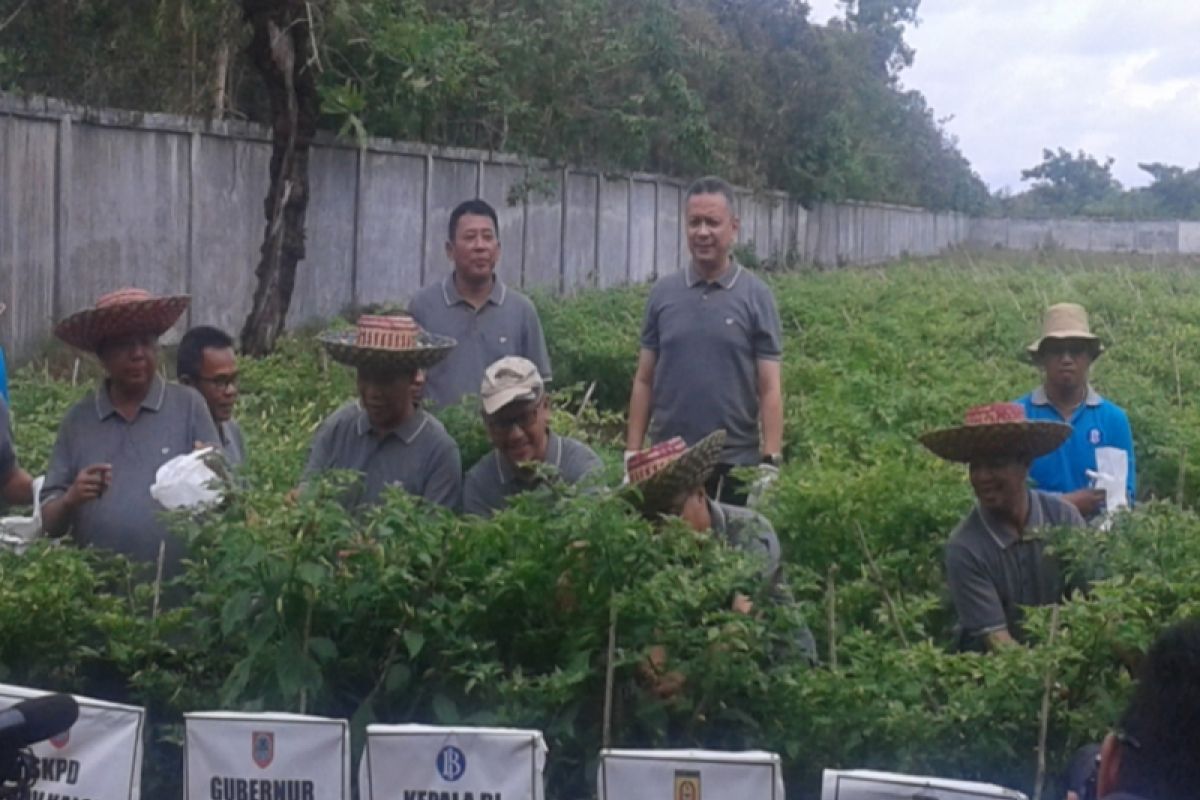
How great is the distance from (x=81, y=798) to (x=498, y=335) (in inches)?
134

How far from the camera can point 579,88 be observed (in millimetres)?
26156

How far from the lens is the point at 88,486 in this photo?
597cm

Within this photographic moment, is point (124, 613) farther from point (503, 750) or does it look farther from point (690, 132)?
point (690, 132)

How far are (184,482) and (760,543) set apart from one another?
168 cm

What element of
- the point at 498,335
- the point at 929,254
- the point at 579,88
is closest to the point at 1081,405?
the point at 498,335

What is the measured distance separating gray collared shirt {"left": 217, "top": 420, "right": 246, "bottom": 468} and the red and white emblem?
2099mm

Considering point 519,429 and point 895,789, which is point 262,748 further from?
point 519,429

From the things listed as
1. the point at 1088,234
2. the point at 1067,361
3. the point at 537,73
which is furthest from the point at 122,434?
the point at 1088,234

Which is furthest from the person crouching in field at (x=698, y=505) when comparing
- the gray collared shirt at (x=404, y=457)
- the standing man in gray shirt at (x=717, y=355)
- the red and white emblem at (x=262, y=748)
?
the standing man in gray shirt at (x=717, y=355)

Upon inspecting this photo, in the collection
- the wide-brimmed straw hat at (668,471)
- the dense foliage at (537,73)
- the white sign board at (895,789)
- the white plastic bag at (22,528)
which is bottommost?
the white sign board at (895,789)

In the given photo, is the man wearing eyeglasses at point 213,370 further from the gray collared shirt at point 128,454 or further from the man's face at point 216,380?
the gray collared shirt at point 128,454

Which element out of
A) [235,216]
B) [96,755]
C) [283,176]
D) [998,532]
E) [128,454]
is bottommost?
[96,755]

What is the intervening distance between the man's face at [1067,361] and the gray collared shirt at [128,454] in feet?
10.2

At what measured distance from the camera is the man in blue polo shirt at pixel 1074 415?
7090 millimetres
